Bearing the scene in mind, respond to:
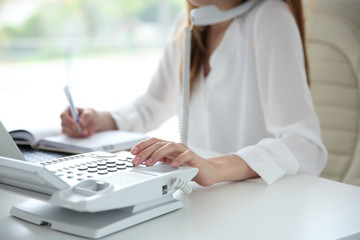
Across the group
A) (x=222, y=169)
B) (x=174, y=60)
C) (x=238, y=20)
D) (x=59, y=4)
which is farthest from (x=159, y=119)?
(x=59, y=4)

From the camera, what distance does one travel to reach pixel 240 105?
1494 mm

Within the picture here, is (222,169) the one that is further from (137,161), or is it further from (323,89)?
(323,89)

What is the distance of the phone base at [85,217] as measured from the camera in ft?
2.37

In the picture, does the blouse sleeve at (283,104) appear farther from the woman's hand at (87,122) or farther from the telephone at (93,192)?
the woman's hand at (87,122)

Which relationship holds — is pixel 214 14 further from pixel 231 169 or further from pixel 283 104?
pixel 231 169

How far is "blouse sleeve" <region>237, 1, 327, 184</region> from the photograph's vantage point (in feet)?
3.54

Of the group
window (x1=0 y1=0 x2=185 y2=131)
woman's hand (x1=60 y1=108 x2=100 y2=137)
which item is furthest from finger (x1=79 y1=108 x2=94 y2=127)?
window (x1=0 y1=0 x2=185 y2=131)

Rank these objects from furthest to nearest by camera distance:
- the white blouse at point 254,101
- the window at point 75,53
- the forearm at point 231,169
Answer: the window at point 75,53, the white blouse at point 254,101, the forearm at point 231,169

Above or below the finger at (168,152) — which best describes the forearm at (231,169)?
below

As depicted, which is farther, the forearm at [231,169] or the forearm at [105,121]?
the forearm at [105,121]

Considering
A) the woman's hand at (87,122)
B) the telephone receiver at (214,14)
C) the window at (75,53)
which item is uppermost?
the telephone receiver at (214,14)

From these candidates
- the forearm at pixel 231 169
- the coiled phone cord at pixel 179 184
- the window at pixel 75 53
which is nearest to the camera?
the coiled phone cord at pixel 179 184

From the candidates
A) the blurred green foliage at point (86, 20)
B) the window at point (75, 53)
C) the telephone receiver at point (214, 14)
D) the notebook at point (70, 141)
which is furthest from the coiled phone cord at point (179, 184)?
the blurred green foliage at point (86, 20)

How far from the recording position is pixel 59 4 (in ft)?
35.5
